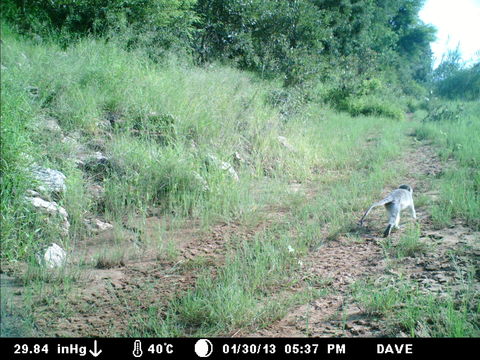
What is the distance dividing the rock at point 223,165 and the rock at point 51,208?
196 cm

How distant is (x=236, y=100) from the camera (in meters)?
7.07

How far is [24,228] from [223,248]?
5.45 ft

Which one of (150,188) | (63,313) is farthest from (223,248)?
(63,313)

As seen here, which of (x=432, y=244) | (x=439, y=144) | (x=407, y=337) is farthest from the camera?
(x=439, y=144)

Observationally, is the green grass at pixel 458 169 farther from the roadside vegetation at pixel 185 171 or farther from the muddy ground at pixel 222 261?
the muddy ground at pixel 222 261

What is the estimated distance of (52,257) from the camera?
3.28m

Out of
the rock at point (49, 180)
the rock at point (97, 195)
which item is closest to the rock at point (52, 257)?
the rock at point (49, 180)

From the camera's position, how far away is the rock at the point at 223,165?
5258mm

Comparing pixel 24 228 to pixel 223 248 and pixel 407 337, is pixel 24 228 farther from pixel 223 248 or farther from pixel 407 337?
pixel 407 337
